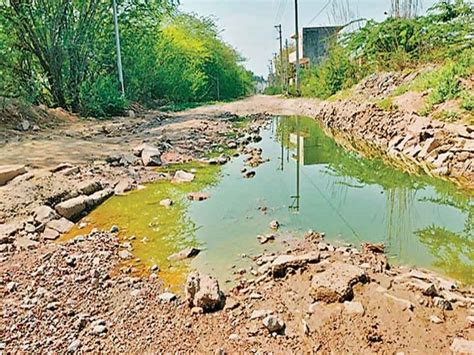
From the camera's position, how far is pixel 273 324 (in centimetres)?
247

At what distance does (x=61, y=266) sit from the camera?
3412 millimetres

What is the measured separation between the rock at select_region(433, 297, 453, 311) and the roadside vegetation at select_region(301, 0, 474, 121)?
564 cm

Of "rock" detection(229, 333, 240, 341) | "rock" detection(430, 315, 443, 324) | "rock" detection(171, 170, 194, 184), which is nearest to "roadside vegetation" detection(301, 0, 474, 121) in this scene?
"rock" detection(171, 170, 194, 184)

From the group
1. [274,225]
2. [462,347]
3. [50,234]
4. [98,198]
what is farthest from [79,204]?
[462,347]

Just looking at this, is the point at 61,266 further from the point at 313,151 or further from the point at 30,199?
the point at 313,151

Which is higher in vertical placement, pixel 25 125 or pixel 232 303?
pixel 25 125

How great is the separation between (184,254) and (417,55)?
11.4m

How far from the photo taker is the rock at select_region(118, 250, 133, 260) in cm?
370

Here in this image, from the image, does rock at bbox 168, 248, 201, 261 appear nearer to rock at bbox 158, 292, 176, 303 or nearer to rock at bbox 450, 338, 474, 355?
rock at bbox 158, 292, 176, 303

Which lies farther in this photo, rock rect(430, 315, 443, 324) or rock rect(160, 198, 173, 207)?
rock rect(160, 198, 173, 207)

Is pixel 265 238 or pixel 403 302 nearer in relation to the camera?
pixel 403 302

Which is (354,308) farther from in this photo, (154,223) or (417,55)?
(417,55)

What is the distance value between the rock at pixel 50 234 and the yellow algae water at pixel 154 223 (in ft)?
0.29

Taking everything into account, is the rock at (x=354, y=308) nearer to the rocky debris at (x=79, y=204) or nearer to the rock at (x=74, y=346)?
the rock at (x=74, y=346)
